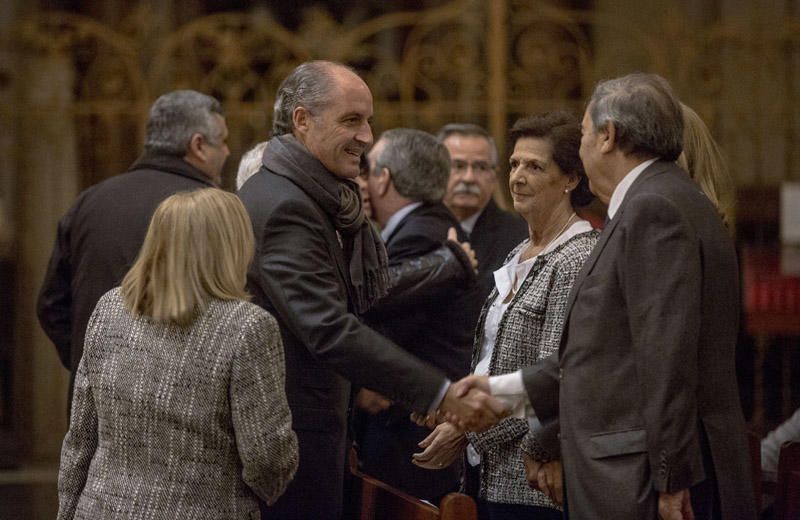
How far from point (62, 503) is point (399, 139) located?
211cm

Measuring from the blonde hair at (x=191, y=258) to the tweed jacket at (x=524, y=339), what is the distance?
0.85 m

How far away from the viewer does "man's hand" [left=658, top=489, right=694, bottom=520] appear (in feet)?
9.48

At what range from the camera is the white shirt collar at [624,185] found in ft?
10.1

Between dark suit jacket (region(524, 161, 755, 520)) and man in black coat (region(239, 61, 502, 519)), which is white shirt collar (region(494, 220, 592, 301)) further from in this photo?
dark suit jacket (region(524, 161, 755, 520))

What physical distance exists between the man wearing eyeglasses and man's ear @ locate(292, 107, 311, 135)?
4.49 feet

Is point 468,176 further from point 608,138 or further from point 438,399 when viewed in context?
point 608,138

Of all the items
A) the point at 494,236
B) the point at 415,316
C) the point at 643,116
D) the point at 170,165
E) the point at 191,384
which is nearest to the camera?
the point at 191,384

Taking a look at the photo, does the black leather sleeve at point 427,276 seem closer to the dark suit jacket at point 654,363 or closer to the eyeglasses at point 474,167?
the eyeglasses at point 474,167

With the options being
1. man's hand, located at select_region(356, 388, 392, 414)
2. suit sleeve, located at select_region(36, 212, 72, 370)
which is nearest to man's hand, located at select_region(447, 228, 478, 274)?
man's hand, located at select_region(356, 388, 392, 414)

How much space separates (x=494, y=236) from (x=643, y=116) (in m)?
2.03

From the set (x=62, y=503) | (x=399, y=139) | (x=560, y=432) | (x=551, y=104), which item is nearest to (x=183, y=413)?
(x=62, y=503)

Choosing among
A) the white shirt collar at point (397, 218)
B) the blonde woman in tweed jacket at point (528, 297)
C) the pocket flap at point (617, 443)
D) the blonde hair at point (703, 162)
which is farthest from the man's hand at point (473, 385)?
the white shirt collar at point (397, 218)

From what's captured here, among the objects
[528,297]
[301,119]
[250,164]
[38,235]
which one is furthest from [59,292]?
[38,235]

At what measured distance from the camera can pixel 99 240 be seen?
4.73m
